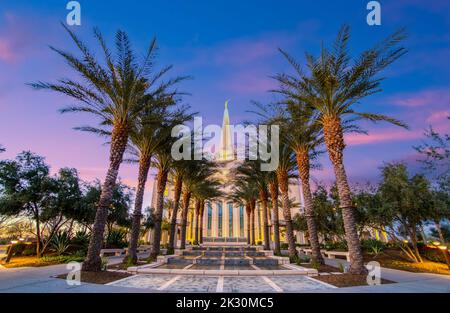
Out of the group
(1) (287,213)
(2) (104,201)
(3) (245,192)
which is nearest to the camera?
(2) (104,201)

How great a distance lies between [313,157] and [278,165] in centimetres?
281

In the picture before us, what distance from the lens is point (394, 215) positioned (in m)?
16.0

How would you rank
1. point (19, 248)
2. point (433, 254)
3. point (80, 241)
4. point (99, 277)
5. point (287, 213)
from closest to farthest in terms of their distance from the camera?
point (99, 277), point (433, 254), point (19, 248), point (287, 213), point (80, 241)

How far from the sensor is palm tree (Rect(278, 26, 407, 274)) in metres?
10.7

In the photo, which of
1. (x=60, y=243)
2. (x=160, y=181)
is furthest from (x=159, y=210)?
(x=60, y=243)

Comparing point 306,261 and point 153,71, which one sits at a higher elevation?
point 153,71

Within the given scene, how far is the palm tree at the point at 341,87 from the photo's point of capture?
10.7 metres

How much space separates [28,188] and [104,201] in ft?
33.2

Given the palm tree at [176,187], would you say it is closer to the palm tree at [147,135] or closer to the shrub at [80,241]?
the palm tree at [147,135]

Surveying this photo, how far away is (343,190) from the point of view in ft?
36.4

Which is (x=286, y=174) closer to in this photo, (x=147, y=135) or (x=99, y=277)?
(x=147, y=135)
